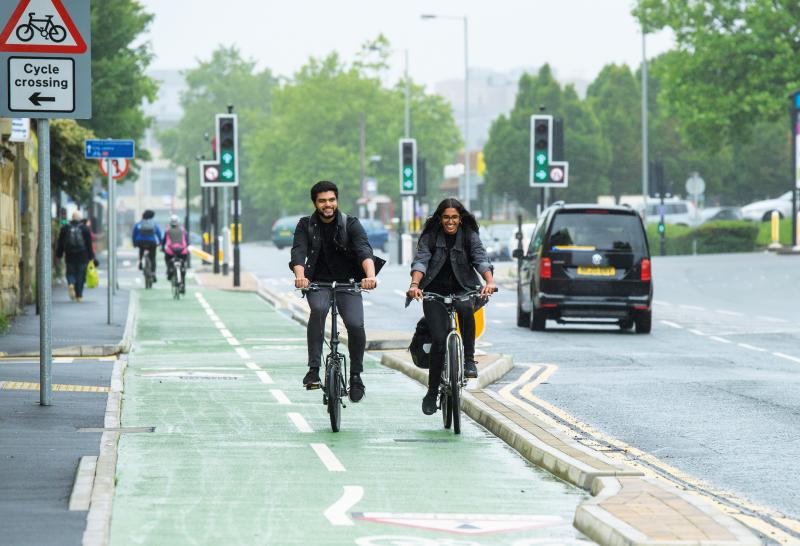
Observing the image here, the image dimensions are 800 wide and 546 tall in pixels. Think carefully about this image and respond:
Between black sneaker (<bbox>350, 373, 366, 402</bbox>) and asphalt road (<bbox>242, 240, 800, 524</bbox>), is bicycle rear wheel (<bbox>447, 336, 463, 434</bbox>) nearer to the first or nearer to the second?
black sneaker (<bbox>350, 373, 366, 402</bbox>)

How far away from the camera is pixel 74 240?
3241 centimetres

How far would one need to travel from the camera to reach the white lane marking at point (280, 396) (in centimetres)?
1481

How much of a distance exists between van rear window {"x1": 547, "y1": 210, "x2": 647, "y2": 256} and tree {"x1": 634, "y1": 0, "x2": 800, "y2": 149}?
120 ft

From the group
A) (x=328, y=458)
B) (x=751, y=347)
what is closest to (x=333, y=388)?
(x=328, y=458)

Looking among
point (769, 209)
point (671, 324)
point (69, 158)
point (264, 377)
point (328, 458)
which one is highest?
point (69, 158)

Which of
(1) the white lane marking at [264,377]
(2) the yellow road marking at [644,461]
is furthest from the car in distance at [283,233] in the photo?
(2) the yellow road marking at [644,461]

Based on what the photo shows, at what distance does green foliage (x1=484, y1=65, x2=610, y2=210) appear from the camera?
320ft

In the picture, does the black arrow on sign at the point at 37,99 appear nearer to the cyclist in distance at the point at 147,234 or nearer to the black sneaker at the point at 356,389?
the black sneaker at the point at 356,389

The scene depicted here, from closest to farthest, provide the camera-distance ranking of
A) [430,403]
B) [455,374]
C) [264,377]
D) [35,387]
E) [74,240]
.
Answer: [455,374]
[430,403]
[35,387]
[264,377]
[74,240]

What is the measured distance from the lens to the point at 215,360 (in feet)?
65.6

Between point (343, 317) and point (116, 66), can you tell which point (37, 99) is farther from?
point (116, 66)

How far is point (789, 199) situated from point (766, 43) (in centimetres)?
1545

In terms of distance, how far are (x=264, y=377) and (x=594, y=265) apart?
8.57m

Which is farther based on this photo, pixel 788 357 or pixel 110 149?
pixel 110 149
